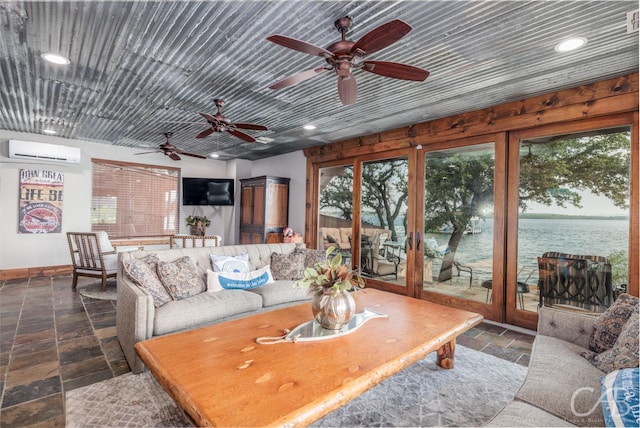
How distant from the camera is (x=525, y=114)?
3582mm

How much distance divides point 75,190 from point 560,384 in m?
7.66

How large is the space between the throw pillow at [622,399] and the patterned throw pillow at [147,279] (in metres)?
2.81

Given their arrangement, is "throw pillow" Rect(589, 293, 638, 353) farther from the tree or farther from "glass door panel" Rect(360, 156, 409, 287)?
"glass door panel" Rect(360, 156, 409, 287)

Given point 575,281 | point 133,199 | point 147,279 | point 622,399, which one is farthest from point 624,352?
point 133,199

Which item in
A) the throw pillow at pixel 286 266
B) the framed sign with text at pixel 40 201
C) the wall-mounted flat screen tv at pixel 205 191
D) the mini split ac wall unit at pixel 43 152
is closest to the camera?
the throw pillow at pixel 286 266

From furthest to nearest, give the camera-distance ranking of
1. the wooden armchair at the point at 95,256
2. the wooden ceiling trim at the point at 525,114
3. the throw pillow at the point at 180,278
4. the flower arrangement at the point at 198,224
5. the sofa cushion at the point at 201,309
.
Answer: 1. the flower arrangement at the point at 198,224
2. the wooden armchair at the point at 95,256
3. the wooden ceiling trim at the point at 525,114
4. the throw pillow at the point at 180,278
5. the sofa cushion at the point at 201,309

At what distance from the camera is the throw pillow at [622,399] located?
1031mm

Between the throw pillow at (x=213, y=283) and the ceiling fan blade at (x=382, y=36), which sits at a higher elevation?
the ceiling fan blade at (x=382, y=36)

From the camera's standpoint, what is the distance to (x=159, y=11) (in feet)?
6.99

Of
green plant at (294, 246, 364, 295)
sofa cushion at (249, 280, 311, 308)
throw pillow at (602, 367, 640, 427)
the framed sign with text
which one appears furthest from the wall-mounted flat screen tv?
throw pillow at (602, 367, 640, 427)

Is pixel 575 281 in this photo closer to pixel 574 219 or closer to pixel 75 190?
pixel 574 219

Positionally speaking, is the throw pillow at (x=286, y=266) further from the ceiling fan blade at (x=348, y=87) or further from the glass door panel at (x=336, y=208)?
the ceiling fan blade at (x=348, y=87)

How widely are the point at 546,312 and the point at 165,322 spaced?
2.83 metres

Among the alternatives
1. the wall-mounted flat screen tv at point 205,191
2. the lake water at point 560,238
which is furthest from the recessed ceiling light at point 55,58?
the lake water at point 560,238
